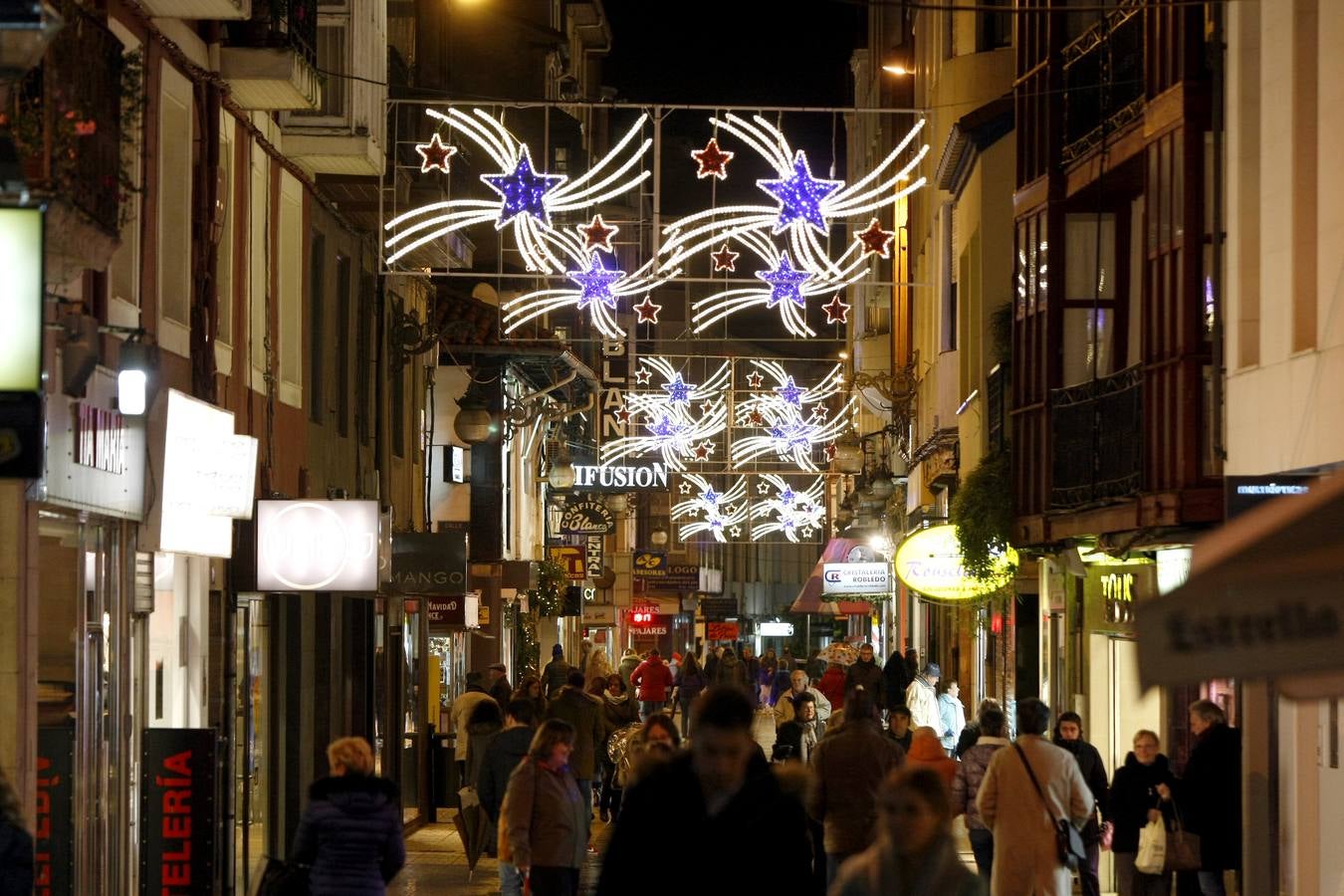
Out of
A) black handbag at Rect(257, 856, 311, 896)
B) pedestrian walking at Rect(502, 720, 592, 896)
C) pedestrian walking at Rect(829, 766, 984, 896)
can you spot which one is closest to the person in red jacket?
pedestrian walking at Rect(502, 720, 592, 896)

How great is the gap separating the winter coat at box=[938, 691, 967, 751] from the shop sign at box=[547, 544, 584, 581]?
23532mm

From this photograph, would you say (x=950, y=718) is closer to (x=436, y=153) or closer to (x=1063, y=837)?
(x=436, y=153)

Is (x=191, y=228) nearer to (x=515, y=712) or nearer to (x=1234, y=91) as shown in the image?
(x=515, y=712)

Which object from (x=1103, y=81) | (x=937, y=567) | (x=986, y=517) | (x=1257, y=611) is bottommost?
(x=937, y=567)

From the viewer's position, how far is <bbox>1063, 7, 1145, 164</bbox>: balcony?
1952 cm

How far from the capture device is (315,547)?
17.8 m

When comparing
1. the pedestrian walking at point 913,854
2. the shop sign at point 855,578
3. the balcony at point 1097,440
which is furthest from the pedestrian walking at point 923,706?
the shop sign at point 855,578

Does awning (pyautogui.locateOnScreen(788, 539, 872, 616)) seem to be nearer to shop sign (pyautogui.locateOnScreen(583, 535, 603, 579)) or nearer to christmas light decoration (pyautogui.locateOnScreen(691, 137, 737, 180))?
shop sign (pyautogui.locateOnScreen(583, 535, 603, 579))

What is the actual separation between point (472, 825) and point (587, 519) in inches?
1224

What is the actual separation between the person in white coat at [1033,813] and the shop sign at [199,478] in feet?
18.8

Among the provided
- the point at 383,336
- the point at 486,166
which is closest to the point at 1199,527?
the point at 383,336

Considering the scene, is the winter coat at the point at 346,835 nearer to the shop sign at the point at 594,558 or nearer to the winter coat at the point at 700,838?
the winter coat at the point at 700,838

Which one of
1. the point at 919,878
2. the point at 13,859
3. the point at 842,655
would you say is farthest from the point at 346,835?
the point at 842,655

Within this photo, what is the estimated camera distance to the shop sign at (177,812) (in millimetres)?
14070
